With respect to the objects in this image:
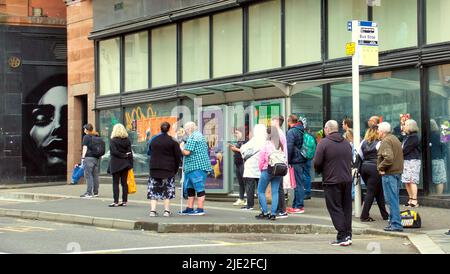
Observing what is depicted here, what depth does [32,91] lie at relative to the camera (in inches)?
1088

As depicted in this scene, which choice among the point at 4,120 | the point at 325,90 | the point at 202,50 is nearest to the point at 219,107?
the point at 325,90

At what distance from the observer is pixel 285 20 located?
61.7ft

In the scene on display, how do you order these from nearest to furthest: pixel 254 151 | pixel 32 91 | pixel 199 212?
1. pixel 254 151
2. pixel 199 212
3. pixel 32 91

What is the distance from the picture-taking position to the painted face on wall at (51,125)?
27891mm

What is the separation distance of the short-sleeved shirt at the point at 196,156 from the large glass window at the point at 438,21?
5.67 metres

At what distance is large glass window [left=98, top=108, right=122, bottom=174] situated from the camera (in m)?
25.0

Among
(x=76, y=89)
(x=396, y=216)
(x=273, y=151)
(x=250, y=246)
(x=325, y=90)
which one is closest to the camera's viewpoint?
(x=250, y=246)

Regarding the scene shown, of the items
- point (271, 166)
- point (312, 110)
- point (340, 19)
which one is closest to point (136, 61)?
point (312, 110)

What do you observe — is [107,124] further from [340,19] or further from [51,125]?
[340,19]

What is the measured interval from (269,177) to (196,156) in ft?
5.20

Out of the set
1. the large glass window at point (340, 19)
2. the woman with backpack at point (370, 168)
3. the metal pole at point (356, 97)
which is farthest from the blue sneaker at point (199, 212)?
the large glass window at point (340, 19)

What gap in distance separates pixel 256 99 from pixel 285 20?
3.94m

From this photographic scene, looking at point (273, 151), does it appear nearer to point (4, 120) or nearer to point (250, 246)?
point (250, 246)

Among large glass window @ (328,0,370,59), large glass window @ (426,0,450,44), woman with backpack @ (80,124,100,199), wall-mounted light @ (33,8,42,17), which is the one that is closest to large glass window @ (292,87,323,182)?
large glass window @ (328,0,370,59)
